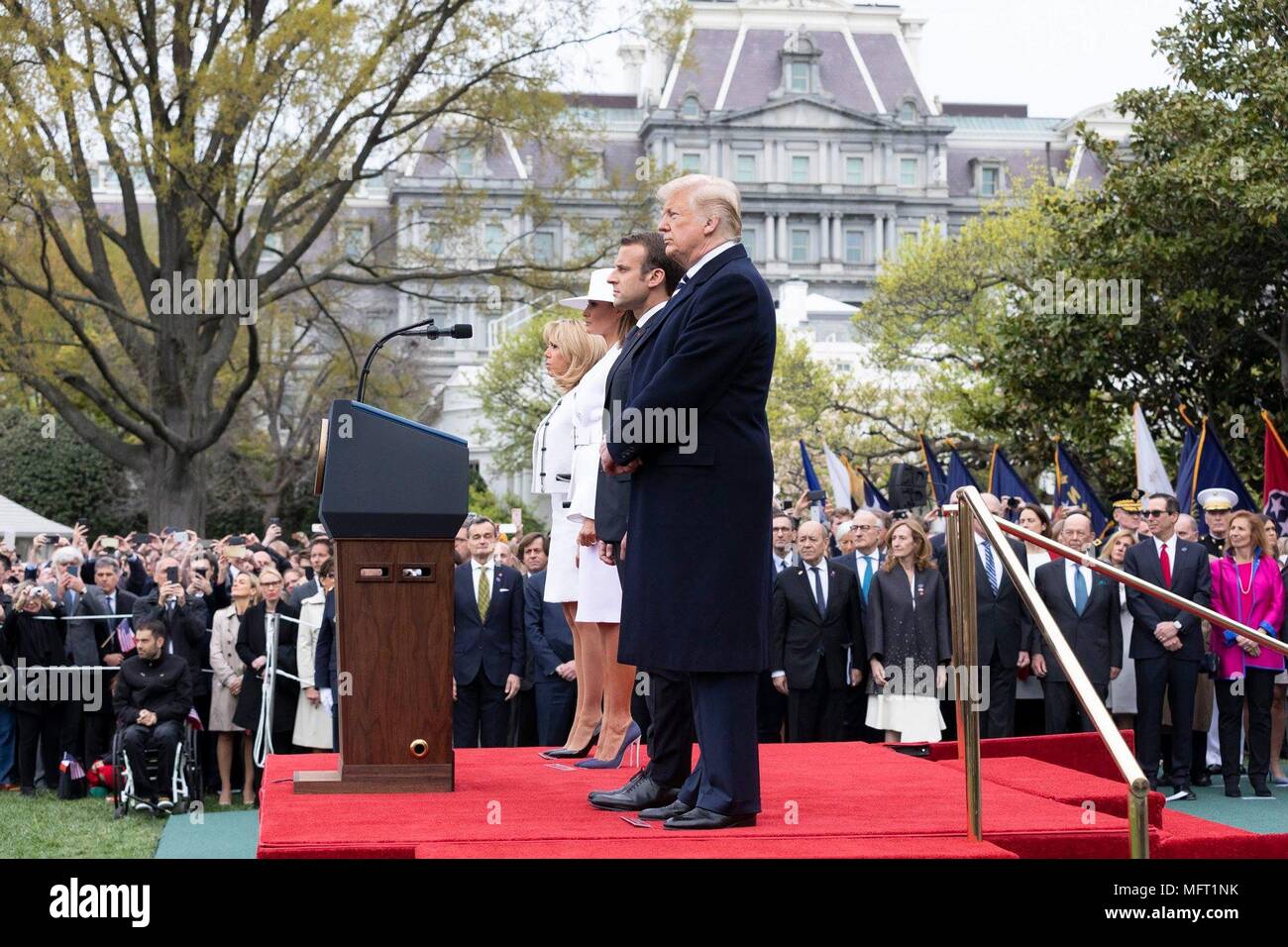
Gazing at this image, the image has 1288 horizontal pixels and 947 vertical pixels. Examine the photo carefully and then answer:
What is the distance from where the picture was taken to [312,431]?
50.6 metres

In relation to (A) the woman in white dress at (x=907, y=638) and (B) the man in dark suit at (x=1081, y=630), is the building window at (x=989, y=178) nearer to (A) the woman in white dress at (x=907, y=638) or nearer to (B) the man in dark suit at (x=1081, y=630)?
(B) the man in dark suit at (x=1081, y=630)

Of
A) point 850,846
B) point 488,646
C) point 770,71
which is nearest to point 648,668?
point 850,846

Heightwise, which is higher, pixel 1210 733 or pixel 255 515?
pixel 255 515

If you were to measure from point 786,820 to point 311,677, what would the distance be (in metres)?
8.33

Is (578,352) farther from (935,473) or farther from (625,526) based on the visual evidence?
(935,473)

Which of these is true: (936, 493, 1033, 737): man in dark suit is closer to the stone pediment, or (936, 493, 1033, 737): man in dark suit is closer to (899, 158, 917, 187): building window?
the stone pediment

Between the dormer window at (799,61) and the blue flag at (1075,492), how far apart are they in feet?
259

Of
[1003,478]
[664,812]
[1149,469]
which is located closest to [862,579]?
[1149,469]

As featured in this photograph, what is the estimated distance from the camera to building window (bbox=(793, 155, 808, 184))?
98.4m

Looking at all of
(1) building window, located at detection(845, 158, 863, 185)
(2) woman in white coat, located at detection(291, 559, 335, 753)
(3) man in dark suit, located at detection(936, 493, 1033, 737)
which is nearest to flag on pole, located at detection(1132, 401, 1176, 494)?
(3) man in dark suit, located at detection(936, 493, 1033, 737)

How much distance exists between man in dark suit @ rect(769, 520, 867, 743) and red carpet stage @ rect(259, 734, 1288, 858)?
490 cm

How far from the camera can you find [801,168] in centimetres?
9844
